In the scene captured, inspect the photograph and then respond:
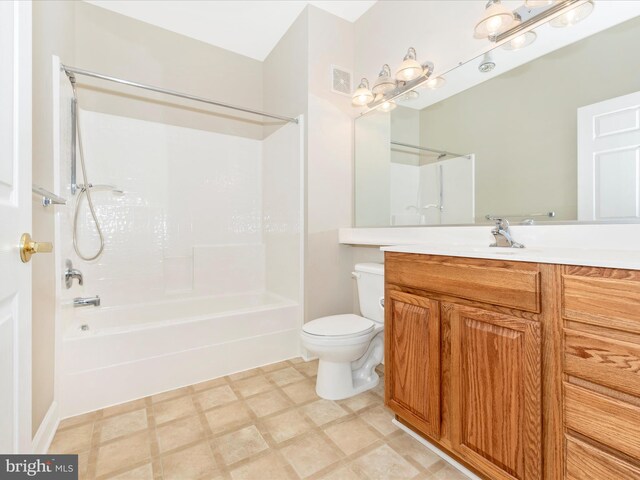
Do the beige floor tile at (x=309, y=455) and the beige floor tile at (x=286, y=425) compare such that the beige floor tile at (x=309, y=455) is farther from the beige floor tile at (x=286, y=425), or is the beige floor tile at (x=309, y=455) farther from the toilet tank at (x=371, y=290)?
the toilet tank at (x=371, y=290)

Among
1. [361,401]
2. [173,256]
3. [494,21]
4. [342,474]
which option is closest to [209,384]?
[361,401]

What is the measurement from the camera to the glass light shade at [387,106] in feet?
7.10

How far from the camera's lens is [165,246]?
101 inches

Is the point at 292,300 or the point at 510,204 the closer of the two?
the point at 510,204

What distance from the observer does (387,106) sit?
7.22 feet

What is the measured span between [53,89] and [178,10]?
4.14 ft

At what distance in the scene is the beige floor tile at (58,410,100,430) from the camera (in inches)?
60.4

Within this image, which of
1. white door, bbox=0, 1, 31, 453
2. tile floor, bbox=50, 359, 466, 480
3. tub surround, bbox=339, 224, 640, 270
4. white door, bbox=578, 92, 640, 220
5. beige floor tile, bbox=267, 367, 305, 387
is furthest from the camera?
beige floor tile, bbox=267, 367, 305, 387

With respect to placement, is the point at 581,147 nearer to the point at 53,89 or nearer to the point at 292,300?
the point at 292,300

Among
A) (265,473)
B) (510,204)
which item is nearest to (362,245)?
(510,204)

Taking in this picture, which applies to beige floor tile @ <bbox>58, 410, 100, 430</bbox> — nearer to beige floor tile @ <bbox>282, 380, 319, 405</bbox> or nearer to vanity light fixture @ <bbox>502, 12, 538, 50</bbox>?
beige floor tile @ <bbox>282, 380, 319, 405</bbox>

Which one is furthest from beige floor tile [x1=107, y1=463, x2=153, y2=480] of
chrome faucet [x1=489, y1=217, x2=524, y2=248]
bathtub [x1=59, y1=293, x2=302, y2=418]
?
chrome faucet [x1=489, y1=217, x2=524, y2=248]

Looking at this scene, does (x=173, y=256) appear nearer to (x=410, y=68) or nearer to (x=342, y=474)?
(x=342, y=474)

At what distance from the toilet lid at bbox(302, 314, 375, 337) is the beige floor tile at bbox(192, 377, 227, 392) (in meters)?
0.68
